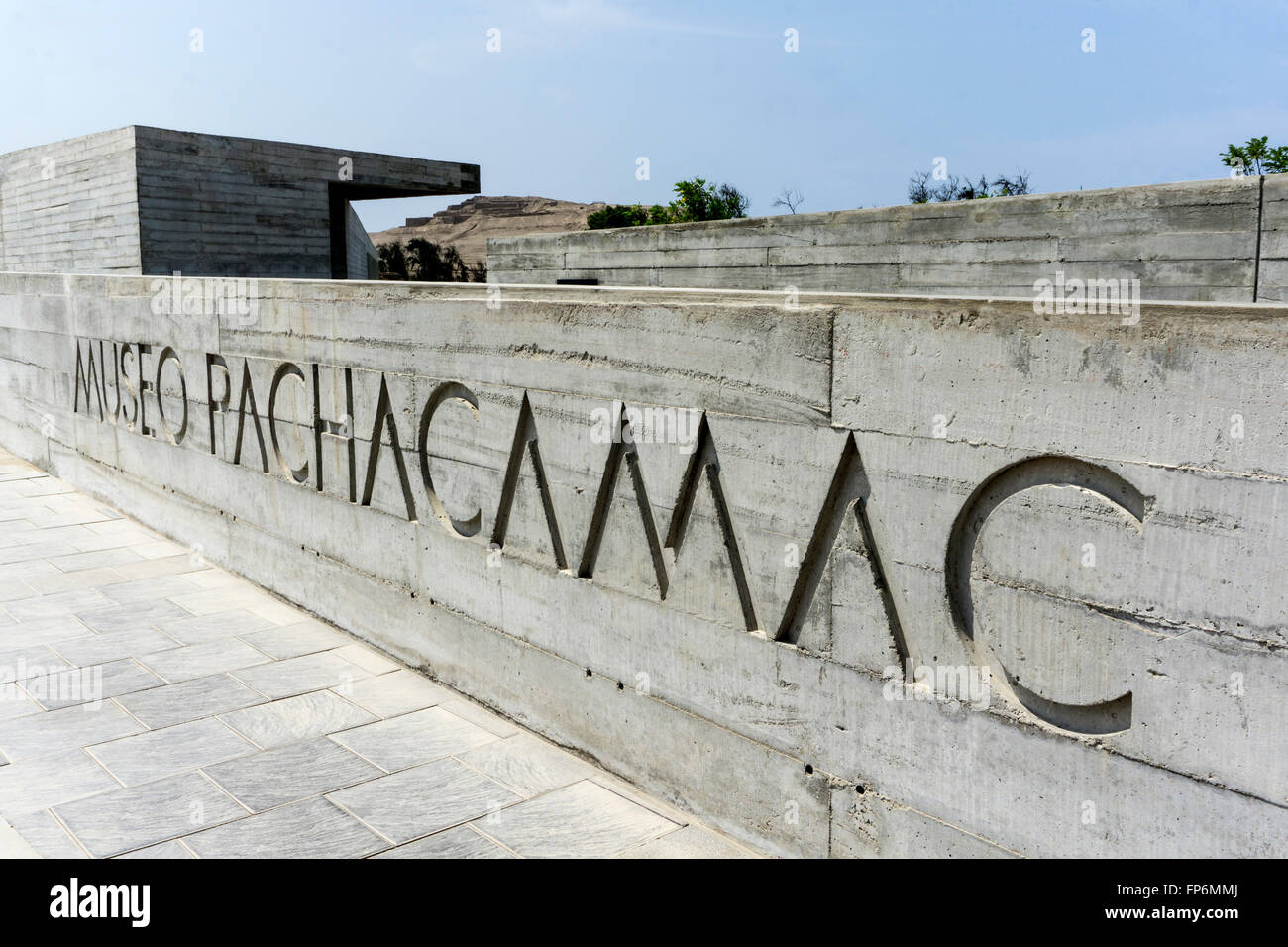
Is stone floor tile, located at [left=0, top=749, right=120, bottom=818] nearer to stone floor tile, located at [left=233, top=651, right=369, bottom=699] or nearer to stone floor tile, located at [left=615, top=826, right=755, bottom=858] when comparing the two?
stone floor tile, located at [left=233, top=651, right=369, bottom=699]

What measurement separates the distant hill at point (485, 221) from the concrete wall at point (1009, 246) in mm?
54011

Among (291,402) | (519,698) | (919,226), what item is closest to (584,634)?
(519,698)

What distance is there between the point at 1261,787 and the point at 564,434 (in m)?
2.82

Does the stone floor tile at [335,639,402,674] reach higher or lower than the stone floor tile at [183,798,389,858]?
higher

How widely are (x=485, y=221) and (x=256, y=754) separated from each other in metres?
73.8

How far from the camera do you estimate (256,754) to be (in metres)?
4.58

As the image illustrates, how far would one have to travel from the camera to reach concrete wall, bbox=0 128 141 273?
1806cm

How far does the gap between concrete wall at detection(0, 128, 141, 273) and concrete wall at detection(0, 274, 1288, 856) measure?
14568 millimetres

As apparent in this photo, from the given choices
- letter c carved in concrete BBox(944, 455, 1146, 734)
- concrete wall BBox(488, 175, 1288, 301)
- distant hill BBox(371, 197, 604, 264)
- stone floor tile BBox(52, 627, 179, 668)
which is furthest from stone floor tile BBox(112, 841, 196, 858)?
distant hill BBox(371, 197, 604, 264)

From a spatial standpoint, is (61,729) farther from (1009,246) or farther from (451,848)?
(1009,246)

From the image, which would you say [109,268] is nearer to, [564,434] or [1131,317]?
[564,434]

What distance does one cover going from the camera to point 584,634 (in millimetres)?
4496
